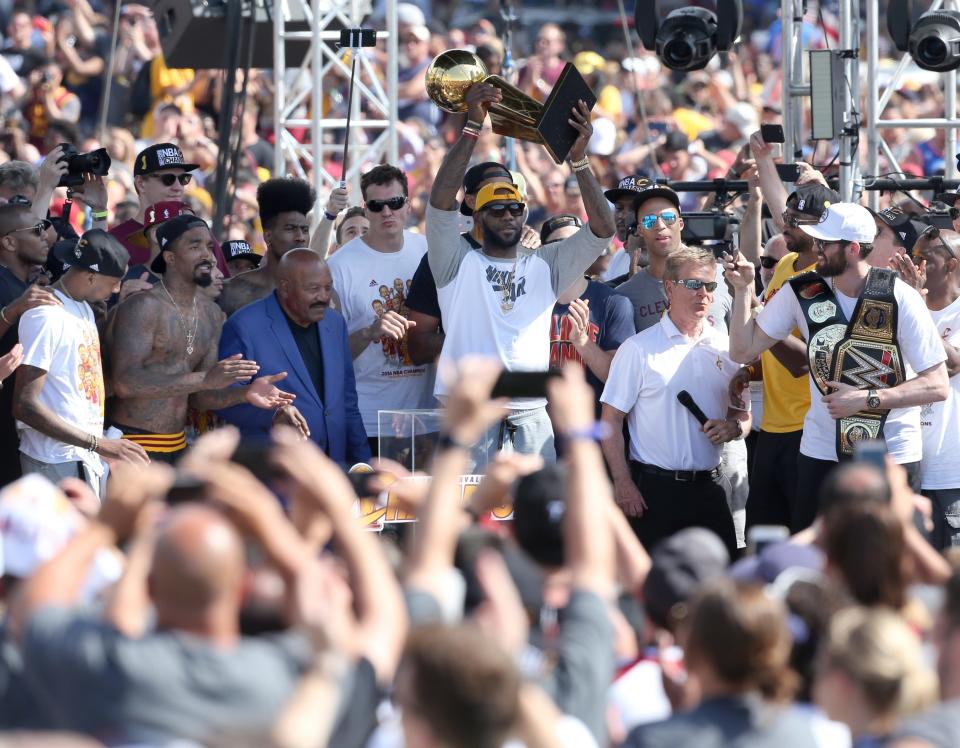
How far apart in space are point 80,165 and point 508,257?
227cm

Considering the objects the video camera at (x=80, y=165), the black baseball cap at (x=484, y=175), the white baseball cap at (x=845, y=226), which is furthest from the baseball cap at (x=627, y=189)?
the video camera at (x=80, y=165)

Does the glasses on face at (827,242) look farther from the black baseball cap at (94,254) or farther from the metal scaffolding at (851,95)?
the black baseball cap at (94,254)

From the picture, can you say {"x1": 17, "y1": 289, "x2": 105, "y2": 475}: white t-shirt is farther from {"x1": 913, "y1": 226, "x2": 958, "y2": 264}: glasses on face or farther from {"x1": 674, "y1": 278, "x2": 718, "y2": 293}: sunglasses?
{"x1": 913, "y1": 226, "x2": 958, "y2": 264}: glasses on face

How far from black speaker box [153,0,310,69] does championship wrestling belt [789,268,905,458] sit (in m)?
5.46

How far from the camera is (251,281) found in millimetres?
7449

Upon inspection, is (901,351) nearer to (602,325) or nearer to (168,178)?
(602,325)

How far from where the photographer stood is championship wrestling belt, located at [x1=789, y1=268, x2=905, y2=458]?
6316 mm

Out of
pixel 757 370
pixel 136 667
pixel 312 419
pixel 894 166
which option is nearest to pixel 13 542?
pixel 136 667

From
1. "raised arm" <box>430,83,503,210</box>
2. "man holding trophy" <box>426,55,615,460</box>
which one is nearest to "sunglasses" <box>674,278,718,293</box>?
"man holding trophy" <box>426,55,615,460</box>

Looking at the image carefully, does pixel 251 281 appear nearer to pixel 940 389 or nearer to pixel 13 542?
pixel 940 389

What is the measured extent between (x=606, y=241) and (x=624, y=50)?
9896 millimetres

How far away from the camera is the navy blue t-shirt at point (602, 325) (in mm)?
7266

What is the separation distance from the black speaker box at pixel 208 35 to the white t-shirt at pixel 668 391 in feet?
15.9

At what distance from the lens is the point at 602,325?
7340 mm
